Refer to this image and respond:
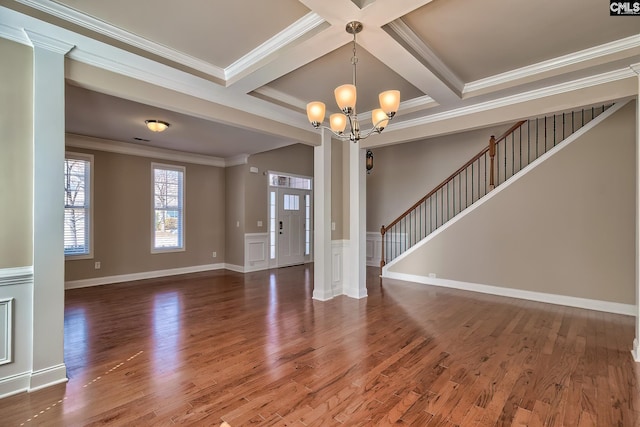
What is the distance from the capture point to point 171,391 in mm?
2330

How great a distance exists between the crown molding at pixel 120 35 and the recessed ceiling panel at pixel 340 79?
0.76m

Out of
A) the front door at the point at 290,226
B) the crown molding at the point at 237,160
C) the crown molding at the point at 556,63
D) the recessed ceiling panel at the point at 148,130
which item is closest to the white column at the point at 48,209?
the recessed ceiling panel at the point at 148,130

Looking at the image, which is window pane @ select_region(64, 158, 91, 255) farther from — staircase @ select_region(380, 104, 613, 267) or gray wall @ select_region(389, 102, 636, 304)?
gray wall @ select_region(389, 102, 636, 304)

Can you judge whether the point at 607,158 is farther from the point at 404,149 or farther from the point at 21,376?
the point at 21,376

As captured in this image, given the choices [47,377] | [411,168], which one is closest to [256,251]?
[411,168]

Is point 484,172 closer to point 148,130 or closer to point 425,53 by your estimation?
point 425,53

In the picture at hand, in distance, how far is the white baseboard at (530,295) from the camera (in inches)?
165

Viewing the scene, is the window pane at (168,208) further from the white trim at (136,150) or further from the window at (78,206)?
the window at (78,206)

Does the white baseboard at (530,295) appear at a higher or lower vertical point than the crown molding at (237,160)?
lower

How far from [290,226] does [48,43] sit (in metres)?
6.35

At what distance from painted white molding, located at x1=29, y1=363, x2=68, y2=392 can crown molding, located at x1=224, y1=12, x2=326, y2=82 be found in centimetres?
297

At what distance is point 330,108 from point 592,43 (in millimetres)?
2780

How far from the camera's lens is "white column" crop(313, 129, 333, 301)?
490 centimetres

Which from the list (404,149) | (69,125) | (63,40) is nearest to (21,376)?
(63,40)
